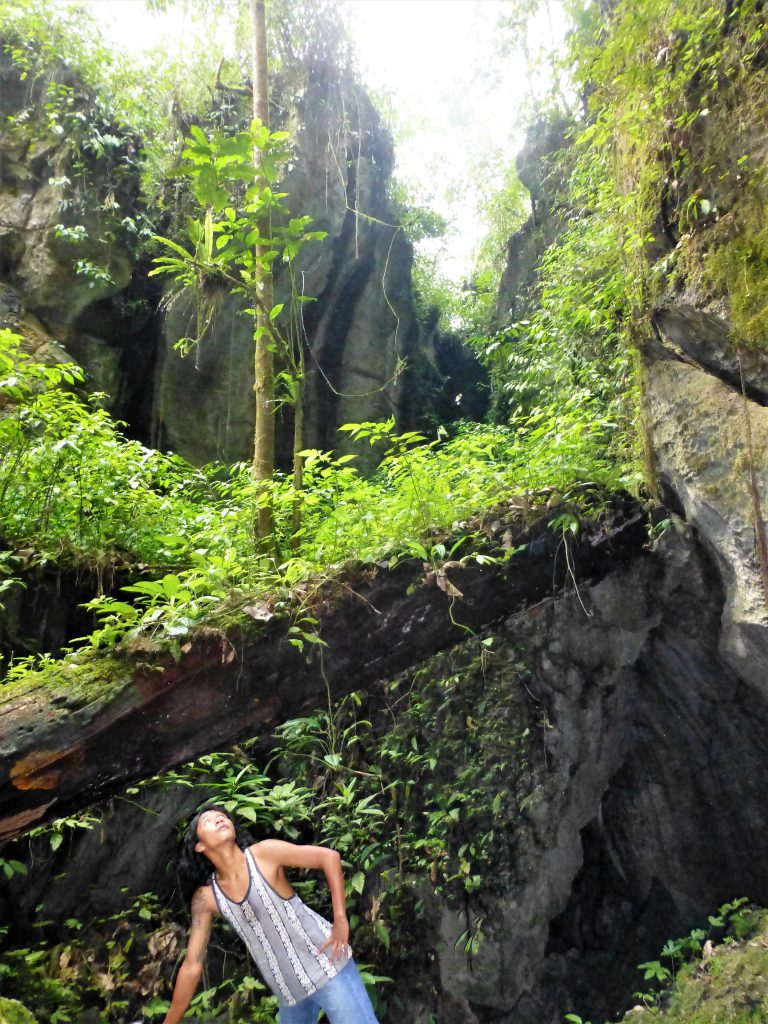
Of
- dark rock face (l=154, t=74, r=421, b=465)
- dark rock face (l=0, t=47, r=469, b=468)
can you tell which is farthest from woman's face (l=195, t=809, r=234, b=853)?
dark rock face (l=154, t=74, r=421, b=465)

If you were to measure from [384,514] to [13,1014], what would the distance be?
3.21 meters

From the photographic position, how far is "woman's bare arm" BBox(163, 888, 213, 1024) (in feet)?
8.68

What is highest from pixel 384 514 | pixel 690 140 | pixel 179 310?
pixel 179 310

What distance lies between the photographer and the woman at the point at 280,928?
2.65 m

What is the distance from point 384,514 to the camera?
4.22 m

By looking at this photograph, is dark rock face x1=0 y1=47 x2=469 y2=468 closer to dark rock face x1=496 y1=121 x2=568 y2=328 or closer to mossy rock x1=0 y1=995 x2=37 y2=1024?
dark rock face x1=496 y1=121 x2=568 y2=328

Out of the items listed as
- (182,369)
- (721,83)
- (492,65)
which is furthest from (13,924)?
(492,65)

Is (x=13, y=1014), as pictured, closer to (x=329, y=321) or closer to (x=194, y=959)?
(x=194, y=959)

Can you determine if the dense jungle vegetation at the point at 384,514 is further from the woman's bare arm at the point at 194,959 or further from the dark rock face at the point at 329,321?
the dark rock face at the point at 329,321

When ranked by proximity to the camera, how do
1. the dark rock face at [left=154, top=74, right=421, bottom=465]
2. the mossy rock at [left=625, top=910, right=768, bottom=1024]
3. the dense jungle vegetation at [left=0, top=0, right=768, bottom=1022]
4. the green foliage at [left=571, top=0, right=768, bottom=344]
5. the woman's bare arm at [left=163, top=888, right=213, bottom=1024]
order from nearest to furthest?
the woman's bare arm at [left=163, top=888, right=213, bottom=1024]
the green foliage at [left=571, top=0, right=768, bottom=344]
the dense jungle vegetation at [left=0, top=0, right=768, bottom=1022]
the mossy rock at [left=625, top=910, right=768, bottom=1024]
the dark rock face at [left=154, top=74, right=421, bottom=465]

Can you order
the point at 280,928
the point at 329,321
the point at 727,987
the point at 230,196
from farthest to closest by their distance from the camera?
the point at 329,321 → the point at 230,196 → the point at 727,987 → the point at 280,928

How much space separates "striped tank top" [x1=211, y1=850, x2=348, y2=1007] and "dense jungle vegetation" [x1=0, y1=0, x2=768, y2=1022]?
3.75 ft

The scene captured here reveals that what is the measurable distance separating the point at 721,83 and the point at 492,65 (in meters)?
6.76

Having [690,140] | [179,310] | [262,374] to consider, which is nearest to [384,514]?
[262,374]
